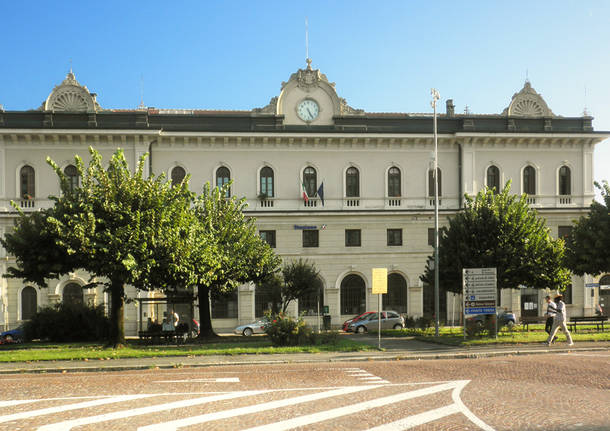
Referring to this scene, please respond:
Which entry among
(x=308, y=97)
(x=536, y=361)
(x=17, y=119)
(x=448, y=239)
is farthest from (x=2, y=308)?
(x=536, y=361)

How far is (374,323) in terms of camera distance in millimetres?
34562

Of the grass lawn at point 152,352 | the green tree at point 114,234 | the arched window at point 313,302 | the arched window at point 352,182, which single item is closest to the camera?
the grass lawn at point 152,352

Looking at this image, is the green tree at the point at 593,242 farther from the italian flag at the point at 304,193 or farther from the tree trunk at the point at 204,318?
the tree trunk at the point at 204,318

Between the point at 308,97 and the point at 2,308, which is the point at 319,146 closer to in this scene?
the point at 308,97

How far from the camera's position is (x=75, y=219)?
73.4 feet

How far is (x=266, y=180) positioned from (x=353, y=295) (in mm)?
9610

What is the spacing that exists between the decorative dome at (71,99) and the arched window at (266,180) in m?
11.4

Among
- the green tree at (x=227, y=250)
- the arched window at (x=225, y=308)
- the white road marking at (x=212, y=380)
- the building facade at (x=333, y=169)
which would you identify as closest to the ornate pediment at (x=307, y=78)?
the building facade at (x=333, y=169)

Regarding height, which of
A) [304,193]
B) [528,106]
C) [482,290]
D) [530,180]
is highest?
[528,106]

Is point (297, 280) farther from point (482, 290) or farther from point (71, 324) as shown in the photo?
point (482, 290)

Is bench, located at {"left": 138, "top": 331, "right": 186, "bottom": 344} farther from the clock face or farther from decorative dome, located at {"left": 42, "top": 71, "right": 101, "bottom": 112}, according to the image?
the clock face

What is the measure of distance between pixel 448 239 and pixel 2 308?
1058 inches

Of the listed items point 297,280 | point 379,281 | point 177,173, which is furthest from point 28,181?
point 379,281

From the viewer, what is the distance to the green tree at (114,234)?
2217 cm
